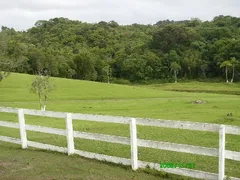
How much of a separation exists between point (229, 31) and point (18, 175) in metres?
125

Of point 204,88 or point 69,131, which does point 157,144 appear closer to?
point 69,131

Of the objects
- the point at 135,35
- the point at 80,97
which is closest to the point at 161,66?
the point at 135,35

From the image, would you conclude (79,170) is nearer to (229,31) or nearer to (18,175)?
(18,175)

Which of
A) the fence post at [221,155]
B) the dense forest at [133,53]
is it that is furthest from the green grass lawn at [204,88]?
the fence post at [221,155]

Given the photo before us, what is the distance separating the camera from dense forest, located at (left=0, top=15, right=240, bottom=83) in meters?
101

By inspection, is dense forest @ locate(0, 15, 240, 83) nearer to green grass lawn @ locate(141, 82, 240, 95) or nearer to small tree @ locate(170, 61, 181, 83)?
small tree @ locate(170, 61, 181, 83)

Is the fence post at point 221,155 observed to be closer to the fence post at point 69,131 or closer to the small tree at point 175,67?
the fence post at point 69,131

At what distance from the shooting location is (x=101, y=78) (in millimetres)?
109438

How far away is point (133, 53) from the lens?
389 ft

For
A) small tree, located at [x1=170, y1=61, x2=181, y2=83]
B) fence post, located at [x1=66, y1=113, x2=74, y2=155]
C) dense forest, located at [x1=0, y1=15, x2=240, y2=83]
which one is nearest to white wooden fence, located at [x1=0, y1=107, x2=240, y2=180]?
fence post, located at [x1=66, y1=113, x2=74, y2=155]

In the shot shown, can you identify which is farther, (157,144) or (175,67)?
(175,67)

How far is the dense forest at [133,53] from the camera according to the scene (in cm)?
10056

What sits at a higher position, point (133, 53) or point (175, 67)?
point (133, 53)

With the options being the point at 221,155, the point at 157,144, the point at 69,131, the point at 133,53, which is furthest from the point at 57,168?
the point at 133,53
